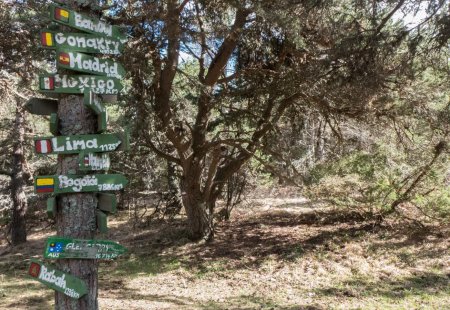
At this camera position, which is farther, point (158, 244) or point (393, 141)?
point (158, 244)

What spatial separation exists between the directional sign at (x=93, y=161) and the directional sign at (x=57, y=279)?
0.93m

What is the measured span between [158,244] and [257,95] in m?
5.51

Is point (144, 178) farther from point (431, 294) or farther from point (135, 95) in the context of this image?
point (431, 294)

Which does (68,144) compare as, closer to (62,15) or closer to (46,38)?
(46,38)

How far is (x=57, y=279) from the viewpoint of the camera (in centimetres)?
383

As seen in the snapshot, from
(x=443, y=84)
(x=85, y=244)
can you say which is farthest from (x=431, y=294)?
(x=85, y=244)

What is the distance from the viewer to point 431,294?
8.27m

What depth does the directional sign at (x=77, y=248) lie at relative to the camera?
3.82 meters

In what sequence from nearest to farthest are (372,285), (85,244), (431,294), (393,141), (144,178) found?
(85,244)
(431,294)
(372,285)
(393,141)
(144,178)

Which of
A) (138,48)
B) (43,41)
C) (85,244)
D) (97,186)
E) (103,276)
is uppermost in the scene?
(138,48)

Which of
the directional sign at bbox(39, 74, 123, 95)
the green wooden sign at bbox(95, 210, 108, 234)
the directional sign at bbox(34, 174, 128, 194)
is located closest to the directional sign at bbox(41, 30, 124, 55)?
the directional sign at bbox(39, 74, 123, 95)

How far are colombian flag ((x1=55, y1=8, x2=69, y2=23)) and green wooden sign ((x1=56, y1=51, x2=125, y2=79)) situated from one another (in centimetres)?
29

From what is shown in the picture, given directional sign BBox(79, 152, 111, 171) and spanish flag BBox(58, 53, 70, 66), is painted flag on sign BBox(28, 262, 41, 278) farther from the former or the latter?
spanish flag BBox(58, 53, 70, 66)

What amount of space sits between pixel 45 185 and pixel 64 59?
3.67ft
